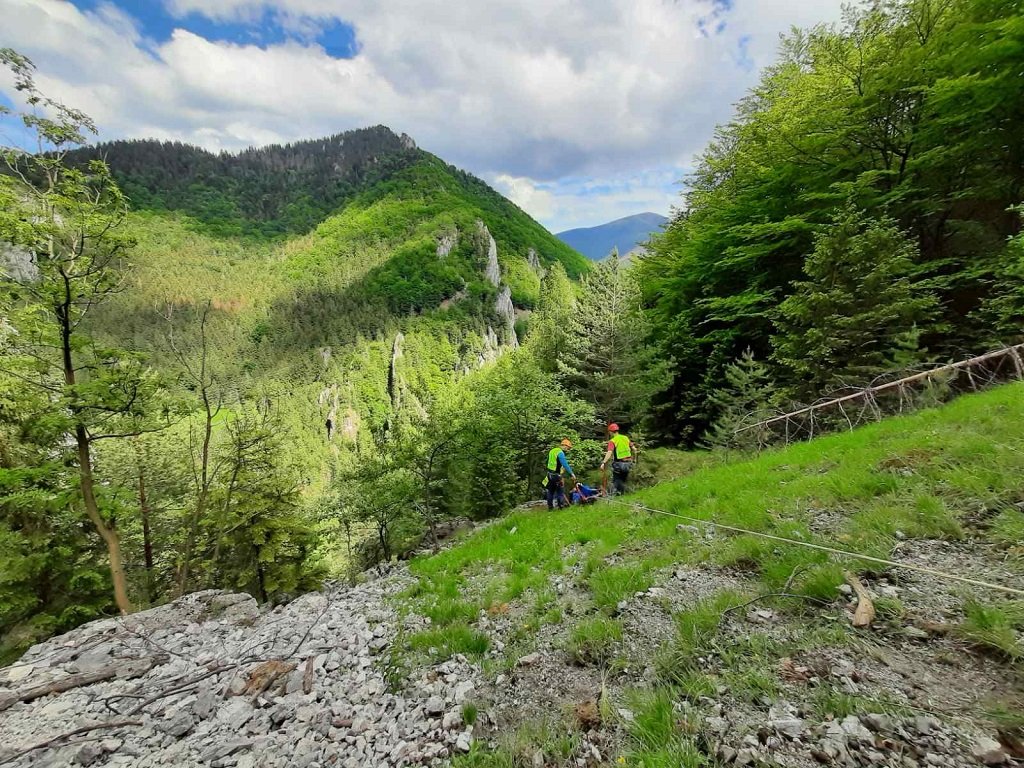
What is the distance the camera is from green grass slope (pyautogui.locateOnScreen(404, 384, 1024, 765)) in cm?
324

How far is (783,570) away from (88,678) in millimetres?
10250

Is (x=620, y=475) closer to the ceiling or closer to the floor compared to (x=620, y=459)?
closer to the floor

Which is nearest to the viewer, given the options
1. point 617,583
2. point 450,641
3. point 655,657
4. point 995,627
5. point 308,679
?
point 995,627

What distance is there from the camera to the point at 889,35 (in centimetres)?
1438

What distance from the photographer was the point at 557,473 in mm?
12664

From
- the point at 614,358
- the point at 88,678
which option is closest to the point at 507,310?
the point at 614,358

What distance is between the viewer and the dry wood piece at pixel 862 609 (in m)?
3.44

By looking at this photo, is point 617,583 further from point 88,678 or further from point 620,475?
point 88,678

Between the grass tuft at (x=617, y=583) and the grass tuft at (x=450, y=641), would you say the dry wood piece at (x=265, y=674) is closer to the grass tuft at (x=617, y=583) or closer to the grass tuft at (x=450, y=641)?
the grass tuft at (x=450, y=641)

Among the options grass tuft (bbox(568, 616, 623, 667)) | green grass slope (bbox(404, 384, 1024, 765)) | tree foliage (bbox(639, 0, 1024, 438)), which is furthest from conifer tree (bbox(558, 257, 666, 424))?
grass tuft (bbox(568, 616, 623, 667))

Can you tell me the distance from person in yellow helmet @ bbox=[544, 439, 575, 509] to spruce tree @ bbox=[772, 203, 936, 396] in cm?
847

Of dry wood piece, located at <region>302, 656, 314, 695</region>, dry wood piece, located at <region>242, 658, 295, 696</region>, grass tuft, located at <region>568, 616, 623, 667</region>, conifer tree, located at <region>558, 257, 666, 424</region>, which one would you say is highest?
conifer tree, located at <region>558, 257, 666, 424</region>

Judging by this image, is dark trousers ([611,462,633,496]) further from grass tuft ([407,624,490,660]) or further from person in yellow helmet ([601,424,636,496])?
grass tuft ([407,624,490,660])

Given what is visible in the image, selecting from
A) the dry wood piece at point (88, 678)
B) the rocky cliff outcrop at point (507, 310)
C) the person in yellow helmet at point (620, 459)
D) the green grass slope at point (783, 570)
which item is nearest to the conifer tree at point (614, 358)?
the person in yellow helmet at point (620, 459)
